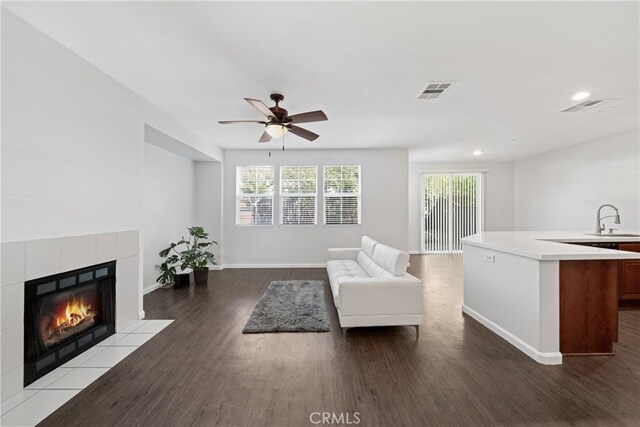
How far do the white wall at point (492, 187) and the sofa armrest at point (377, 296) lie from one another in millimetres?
5911

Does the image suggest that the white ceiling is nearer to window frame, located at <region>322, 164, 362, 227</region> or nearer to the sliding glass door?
window frame, located at <region>322, 164, 362, 227</region>

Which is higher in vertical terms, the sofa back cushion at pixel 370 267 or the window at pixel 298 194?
the window at pixel 298 194

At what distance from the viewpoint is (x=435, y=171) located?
8.44 metres

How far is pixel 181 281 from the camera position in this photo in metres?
5.01

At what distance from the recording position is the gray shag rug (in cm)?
316

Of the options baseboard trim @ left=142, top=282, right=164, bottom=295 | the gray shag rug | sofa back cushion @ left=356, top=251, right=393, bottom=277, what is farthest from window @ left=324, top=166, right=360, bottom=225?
baseboard trim @ left=142, top=282, right=164, bottom=295

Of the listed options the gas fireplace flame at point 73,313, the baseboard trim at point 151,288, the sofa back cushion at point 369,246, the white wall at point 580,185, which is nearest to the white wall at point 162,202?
the baseboard trim at point 151,288

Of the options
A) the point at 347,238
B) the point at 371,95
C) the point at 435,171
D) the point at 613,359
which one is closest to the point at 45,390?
the point at 371,95

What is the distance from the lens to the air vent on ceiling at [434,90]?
3111mm

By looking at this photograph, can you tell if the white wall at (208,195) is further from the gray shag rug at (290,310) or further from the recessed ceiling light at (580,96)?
the recessed ceiling light at (580,96)

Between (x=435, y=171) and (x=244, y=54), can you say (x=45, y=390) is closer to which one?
(x=244, y=54)

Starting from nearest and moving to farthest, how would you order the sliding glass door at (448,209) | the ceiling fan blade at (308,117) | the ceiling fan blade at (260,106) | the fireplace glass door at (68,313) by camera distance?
1. the fireplace glass door at (68,313)
2. the ceiling fan blade at (260,106)
3. the ceiling fan blade at (308,117)
4. the sliding glass door at (448,209)

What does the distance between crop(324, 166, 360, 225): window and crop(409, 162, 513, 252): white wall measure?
9.15 ft

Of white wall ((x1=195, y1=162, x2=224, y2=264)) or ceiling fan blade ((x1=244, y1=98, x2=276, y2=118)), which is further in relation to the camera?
white wall ((x1=195, y1=162, x2=224, y2=264))
